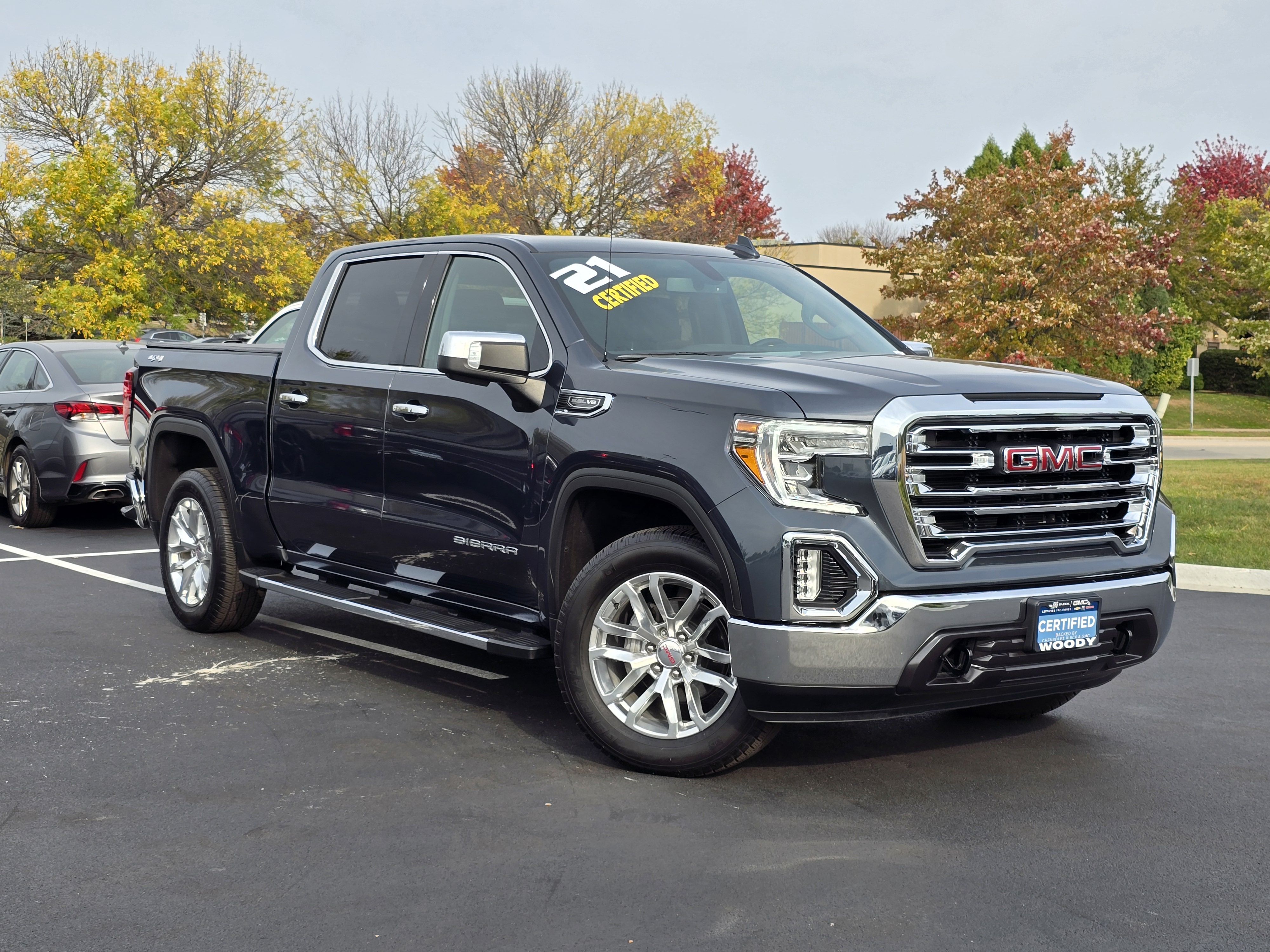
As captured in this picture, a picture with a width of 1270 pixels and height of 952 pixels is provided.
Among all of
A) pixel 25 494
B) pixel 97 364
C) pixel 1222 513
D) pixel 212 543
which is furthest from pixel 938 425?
pixel 1222 513

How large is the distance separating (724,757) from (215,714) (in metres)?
2.43

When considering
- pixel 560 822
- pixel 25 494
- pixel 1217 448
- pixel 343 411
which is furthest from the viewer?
pixel 1217 448

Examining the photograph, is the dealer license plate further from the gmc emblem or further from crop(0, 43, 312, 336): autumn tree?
crop(0, 43, 312, 336): autumn tree

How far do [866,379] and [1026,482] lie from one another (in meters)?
0.67

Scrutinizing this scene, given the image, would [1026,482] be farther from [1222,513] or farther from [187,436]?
[1222,513]

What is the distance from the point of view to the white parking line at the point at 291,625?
22.3 feet

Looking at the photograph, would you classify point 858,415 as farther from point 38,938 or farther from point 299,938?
point 38,938

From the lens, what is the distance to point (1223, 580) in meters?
9.83

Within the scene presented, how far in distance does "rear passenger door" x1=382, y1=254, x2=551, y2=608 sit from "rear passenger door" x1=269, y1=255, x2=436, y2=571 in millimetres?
149

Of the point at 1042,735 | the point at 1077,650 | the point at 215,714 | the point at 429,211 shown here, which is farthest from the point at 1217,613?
the point at 429,211

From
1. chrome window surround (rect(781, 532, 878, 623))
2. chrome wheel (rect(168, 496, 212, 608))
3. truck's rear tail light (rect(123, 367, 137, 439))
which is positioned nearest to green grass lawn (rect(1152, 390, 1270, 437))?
truck's rear tail light (rect(123, 367, 137, 439))

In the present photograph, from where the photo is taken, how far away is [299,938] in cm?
356

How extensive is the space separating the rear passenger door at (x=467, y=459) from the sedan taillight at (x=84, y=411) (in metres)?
6.99

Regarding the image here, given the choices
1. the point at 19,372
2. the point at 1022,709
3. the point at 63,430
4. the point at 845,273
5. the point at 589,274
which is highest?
the point at 845,273
